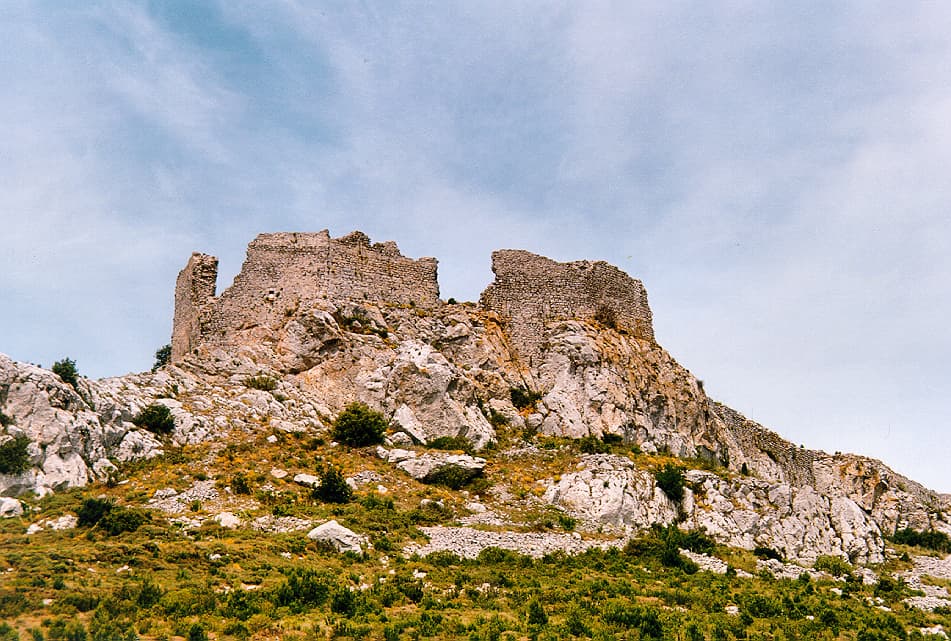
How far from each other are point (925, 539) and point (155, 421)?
37.5m

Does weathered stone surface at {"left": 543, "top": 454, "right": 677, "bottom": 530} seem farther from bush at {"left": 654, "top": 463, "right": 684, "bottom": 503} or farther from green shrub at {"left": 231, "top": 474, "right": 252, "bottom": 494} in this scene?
green shrub at {"left": 231, "top": 474, "right": 252, "bottom": 494}

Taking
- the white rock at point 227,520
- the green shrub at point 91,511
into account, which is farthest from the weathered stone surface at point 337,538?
the green shrub at point 91,511

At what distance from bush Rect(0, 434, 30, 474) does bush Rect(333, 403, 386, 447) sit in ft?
33.3

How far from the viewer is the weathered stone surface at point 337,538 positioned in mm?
22672

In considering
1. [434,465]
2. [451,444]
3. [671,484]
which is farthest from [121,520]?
[671,484]

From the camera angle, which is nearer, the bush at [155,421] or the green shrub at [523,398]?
the bush at [155,421]

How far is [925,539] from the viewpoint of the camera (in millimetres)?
43750

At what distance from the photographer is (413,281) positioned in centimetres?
3969

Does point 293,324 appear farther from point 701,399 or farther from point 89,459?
point 701,399

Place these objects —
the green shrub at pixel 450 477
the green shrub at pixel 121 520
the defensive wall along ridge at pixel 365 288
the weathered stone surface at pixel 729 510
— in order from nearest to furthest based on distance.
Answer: the green shrub at pixel 121 520 < the weathered stone surface at pixel 729 510 < the green shrub at pixel 450 477 < the defensive wall along ridge at pixel 365 288

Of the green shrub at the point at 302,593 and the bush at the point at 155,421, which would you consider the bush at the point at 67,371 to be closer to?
the bush at the point at 155,421

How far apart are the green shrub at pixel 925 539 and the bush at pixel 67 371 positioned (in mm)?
38577

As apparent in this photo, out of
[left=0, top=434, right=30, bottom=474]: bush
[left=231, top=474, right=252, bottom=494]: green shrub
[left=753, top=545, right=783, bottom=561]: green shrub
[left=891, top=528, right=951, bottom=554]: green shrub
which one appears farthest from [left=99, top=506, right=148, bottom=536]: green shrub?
[left=891, top=528, right=951, bottom=554]: green shrub

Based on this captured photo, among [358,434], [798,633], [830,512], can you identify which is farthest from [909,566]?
[358,434]
